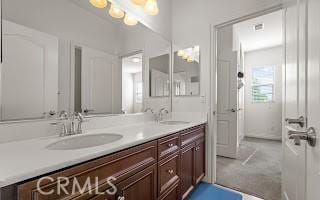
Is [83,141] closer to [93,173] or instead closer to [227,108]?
[93,173]

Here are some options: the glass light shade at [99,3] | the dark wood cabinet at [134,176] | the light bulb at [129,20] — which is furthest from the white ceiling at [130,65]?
the dark wood cabinet at [134,176]

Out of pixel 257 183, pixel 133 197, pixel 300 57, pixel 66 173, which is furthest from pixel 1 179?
pixel 257 183

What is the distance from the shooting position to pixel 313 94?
0.72 metres

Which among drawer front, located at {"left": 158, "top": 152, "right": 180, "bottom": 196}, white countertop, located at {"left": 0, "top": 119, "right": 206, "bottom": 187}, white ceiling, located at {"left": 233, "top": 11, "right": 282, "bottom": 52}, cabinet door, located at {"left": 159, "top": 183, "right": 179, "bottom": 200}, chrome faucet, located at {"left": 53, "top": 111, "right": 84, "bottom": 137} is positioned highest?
white ceiling, located at {"left": 233, "top": 11, "right": 282, "bottom": 52}

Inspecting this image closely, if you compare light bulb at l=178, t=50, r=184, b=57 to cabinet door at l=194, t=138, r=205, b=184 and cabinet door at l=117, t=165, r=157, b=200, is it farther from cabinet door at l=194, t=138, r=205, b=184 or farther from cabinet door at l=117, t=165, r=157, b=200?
cabinet door at l=117, t=165, r=157, b=200

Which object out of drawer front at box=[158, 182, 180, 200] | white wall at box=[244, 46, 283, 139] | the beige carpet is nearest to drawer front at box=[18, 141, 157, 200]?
drawer front at box=[158, 182, 180, 200]

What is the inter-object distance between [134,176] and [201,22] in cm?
214

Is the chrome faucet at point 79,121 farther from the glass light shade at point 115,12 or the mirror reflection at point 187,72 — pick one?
the mirror reflection at point 187,72

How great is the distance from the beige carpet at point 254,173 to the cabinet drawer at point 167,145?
1.15 m

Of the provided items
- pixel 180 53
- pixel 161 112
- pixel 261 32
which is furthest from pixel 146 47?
pixel 261 32

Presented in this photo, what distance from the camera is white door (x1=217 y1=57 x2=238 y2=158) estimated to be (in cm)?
319

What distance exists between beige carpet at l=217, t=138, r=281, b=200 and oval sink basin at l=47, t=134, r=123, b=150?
1.68 meters

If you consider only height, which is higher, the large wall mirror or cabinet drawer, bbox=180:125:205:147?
the large wall mirror

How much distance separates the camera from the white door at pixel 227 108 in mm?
3191
